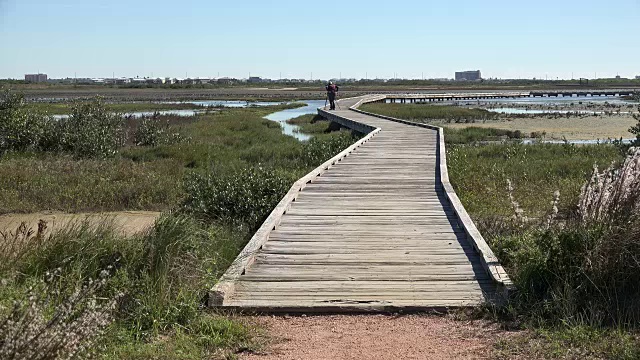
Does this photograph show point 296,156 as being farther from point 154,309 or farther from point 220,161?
point 154,309

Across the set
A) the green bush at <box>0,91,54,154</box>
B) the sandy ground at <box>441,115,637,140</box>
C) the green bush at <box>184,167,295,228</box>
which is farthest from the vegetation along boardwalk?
the sandy ground at <box>441,115,637,140</box>

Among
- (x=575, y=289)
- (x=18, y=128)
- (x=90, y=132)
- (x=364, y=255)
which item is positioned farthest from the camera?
(x=90, y=132)

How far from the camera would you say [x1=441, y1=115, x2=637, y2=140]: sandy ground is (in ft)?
98.2

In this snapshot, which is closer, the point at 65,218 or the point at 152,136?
the point at 65,218

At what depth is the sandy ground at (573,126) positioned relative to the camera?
2994 centimetres

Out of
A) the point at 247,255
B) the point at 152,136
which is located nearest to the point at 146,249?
the point at 247,255

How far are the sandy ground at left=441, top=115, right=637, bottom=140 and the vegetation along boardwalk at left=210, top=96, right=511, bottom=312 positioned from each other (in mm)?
20450

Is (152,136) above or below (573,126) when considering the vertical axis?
above

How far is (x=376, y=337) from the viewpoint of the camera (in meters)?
5.11

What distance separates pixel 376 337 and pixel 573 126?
109 ft

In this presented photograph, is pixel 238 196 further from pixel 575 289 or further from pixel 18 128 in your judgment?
pixel 18 128

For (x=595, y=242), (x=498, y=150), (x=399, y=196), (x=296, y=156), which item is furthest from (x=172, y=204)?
(x=498, y=150)

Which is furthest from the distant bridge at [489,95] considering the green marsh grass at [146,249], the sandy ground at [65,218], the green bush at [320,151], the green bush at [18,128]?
the sandy ground at [65,218]

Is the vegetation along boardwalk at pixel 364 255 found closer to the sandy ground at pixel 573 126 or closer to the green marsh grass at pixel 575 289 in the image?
the green marsh grass at pixel 575 289
